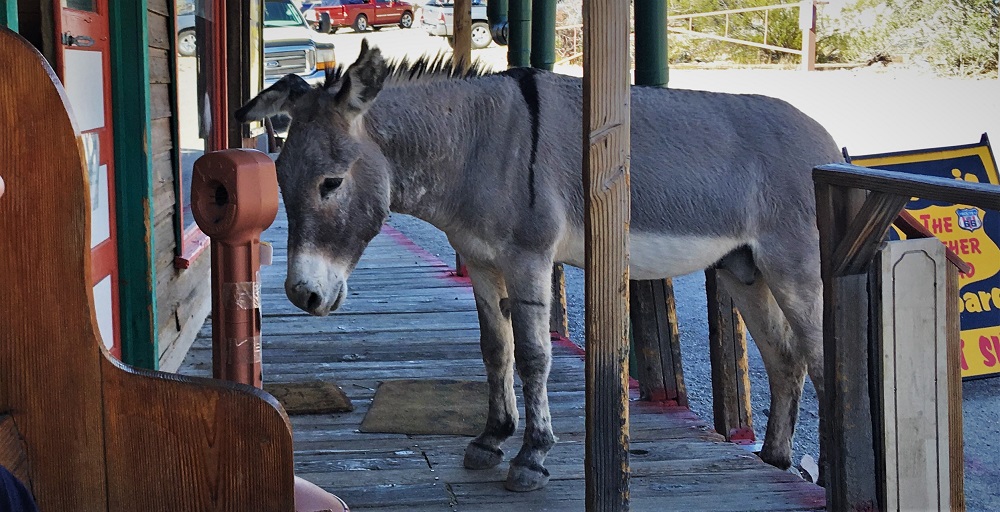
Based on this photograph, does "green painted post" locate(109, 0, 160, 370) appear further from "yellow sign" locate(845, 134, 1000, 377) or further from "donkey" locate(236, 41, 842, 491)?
"yellow sign" locate(845, 134, 1000, 377)

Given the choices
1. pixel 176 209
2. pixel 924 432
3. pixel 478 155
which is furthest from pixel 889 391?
pixel 176 209

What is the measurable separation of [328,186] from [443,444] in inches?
49.1

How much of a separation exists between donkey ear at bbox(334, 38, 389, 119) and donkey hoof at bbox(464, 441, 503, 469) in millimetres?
1295

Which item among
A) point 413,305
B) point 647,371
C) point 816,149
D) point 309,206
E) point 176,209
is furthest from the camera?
point 413,305

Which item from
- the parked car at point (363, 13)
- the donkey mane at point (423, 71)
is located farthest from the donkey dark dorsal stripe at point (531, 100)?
the parked car at point (363, 13)

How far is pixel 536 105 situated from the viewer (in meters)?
3.55

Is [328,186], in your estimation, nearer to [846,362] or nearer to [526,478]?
[526,478]

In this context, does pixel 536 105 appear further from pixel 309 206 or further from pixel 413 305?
pixel 413 305

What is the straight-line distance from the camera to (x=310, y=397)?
4.56 meters

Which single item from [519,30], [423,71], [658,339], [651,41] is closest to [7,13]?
[423,71]

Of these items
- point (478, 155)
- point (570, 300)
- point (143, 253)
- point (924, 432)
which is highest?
point (478, 155)

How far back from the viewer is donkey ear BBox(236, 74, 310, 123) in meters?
3.38

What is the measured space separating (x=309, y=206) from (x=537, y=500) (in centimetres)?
123

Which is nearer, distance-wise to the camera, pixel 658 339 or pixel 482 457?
pixel 482 457
